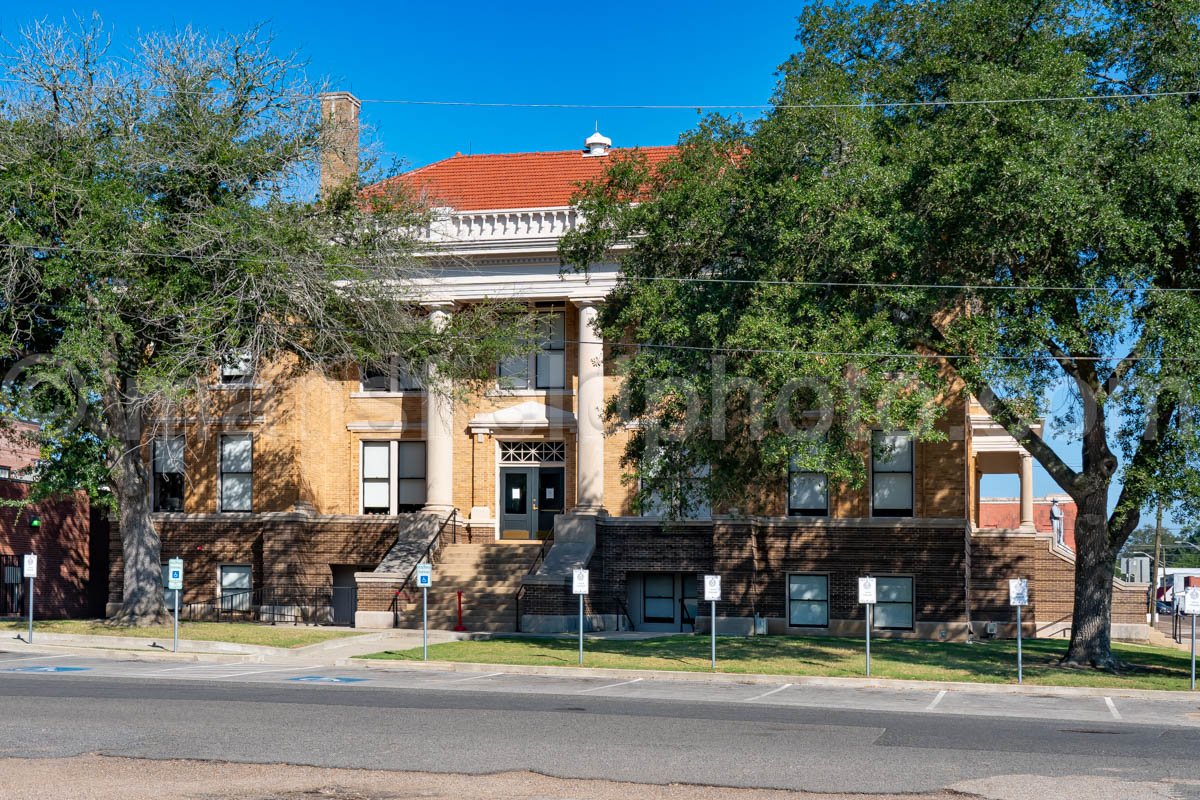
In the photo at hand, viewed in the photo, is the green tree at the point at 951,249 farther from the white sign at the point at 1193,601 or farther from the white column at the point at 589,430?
the white column at the point at 589,430

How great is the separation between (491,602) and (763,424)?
1253cm

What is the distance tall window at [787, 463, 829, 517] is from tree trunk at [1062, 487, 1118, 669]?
401 inches

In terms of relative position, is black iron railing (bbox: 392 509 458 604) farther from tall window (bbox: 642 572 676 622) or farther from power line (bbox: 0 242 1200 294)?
power line (bbox: 0 242 1200 294)

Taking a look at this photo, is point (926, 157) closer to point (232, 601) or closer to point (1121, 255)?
point (1121, 255)

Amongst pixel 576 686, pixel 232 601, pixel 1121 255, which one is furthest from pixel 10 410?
pixel 1121 255

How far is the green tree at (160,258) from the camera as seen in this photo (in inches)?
1093

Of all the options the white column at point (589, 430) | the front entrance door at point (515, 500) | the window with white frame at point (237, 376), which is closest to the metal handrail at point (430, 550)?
the front entrance door at point (515, 500)

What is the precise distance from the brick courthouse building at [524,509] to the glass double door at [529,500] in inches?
2.2

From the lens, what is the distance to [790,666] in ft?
86.7

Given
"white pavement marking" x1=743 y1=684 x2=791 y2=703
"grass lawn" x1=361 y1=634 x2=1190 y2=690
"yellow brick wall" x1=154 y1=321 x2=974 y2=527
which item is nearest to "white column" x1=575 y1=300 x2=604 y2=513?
"yellow brick wall" x1=154 y1=321 x2=974 y2=527

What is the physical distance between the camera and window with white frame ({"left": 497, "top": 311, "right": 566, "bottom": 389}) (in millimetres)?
38463

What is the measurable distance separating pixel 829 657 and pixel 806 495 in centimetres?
850

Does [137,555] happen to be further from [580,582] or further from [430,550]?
[580,582]

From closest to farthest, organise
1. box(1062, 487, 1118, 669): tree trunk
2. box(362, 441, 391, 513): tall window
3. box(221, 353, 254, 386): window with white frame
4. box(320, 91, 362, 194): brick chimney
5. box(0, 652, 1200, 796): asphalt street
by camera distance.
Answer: box(0, 652, 1200, 796): asphalt street < box(1062, 487, 1118, 669): tree trunk < box(320, 91, 362, 194): brick chimney < box(221, 353, 254, 386): window with white frame < box(362, 441, 391, 513): tall window
